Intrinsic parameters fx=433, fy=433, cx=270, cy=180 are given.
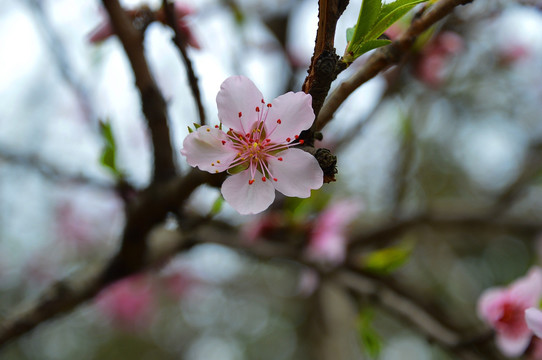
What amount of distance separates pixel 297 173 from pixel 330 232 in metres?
0.66

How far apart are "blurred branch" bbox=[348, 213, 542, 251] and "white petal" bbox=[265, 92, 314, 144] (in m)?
1.20

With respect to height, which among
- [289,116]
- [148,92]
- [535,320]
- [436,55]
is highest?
[436,55]

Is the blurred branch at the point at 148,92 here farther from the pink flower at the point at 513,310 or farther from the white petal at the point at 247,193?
the pink flower at the point at 513,310

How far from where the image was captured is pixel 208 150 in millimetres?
566

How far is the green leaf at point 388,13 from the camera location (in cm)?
53

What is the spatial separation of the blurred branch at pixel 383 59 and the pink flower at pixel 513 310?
51cm

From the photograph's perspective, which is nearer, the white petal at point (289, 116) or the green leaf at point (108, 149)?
the white petal at point (289, 116)

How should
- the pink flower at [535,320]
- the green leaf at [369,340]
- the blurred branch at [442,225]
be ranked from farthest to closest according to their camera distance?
the blurred branch at [442,225] → the green leaf at [369,340] → the pink flower at [535,320]

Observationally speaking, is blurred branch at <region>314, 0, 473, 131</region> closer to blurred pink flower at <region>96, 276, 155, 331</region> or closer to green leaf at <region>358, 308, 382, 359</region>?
A: green leaf at <region>358, 308, 382, 359</region>

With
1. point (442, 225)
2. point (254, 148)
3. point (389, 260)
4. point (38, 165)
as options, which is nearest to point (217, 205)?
point (254, 148)

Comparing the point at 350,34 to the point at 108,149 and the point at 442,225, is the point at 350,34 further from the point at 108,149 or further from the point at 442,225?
the point at 442,225

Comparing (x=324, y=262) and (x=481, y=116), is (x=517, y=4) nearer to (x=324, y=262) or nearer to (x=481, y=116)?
(x=324, y=262)

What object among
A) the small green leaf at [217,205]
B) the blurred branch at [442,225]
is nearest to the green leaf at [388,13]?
the small green leaf at [217,205]

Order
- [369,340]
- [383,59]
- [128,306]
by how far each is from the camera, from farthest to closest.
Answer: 1. [128,306]
2. [369,340]
3. [383,59]
